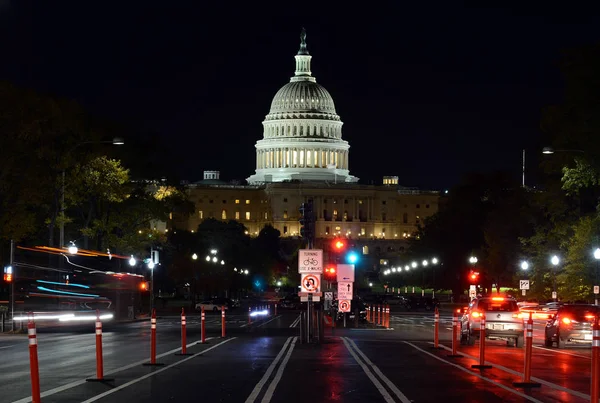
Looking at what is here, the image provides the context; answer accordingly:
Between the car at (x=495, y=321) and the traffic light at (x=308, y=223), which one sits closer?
the car at (x=495, y=321)

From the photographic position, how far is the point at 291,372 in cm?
2475

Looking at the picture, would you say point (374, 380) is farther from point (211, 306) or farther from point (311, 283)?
point (211, 306)

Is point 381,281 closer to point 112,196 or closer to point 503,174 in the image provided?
point 503,174

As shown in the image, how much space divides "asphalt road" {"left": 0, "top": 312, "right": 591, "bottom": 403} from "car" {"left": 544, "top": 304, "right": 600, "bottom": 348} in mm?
586

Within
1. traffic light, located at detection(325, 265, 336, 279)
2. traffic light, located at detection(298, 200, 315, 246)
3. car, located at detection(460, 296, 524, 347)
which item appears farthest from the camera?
traffic light, located at detection(325, 265, 336, 279)

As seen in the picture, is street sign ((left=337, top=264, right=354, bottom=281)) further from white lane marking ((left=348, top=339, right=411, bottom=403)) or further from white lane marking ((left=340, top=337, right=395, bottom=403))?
white lane marking ((left=348, top=339, right=411, bottom=403))

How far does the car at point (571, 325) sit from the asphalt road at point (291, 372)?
0.59 metres

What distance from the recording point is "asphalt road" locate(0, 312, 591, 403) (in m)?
20.0

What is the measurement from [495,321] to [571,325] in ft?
7.46

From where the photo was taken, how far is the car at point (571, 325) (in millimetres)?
36844

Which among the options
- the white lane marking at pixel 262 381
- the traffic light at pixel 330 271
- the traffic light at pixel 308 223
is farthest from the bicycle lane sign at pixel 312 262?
the traffic light at pixel 330 271

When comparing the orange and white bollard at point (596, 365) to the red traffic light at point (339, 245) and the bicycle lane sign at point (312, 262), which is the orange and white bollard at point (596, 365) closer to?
the bicycle lane sign at point (312, 262)

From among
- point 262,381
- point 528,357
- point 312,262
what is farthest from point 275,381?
point 312,262

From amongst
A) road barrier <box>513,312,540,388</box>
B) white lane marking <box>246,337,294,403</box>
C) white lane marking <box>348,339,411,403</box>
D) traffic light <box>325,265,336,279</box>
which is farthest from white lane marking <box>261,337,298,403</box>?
traffic light <box>325,265,336,279</box>
